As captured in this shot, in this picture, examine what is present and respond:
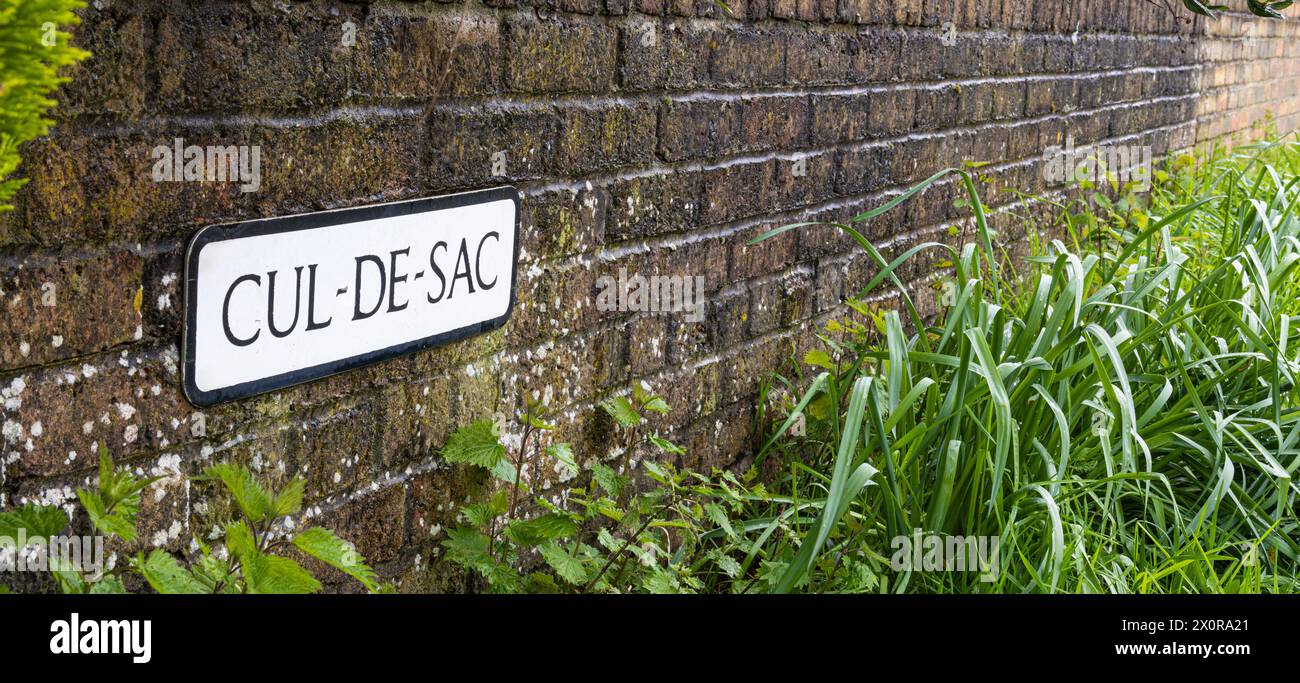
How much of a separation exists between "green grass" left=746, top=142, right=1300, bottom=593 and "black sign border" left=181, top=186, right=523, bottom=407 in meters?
0.75

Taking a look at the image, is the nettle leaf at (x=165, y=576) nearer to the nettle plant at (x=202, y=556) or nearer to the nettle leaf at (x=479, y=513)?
the nettle plant at (x=202, y=556)

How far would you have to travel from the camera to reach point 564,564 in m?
1.98

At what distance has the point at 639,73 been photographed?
7.62ft

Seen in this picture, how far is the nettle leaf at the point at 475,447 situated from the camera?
196cm

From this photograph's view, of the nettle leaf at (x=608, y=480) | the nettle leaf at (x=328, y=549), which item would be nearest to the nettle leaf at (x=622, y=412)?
the nettle leaf at (x=608, y=480)

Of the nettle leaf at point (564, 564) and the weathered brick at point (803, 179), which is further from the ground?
the weathered brick at point (803, 179)

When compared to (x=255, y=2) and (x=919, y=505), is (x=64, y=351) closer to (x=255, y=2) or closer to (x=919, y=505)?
(x=255, y=2)

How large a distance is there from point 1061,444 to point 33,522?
192 cm

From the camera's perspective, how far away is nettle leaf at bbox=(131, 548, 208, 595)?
4.09 ft

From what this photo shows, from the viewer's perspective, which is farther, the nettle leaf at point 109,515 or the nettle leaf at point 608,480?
the nettle leaf at point 608,480

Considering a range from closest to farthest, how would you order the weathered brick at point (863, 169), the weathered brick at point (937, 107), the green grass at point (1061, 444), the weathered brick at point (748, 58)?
1. the green grass at point (1061, 444)
2. the weathered brick at point (748, 58)
3. the weathered brick at point (863, 169)
4. the weathered brick at point (937, 107)

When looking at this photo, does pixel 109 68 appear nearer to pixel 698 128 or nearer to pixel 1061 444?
pixel 698 128

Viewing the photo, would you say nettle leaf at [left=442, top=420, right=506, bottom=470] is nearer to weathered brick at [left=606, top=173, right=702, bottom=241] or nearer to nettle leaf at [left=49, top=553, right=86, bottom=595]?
weathered brick at [left=606, top=173, right=702, bottom=241]

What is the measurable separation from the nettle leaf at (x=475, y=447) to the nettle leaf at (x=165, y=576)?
0.61 m
